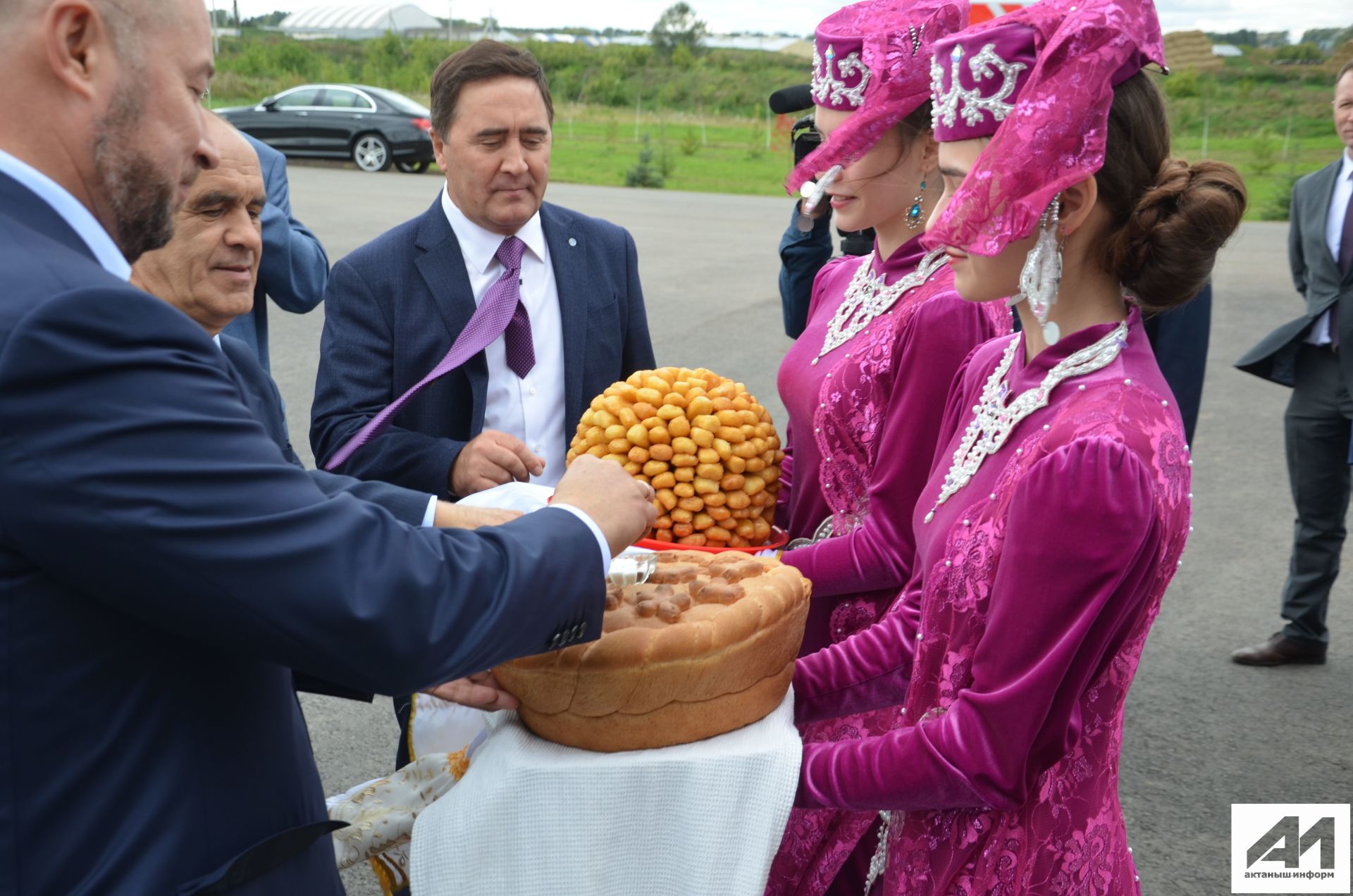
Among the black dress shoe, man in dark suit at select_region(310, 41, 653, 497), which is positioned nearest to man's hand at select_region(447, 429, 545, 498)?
man in dark suit at select_region(310, 41, 653, 497)

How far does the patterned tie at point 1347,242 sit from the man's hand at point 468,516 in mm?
4289

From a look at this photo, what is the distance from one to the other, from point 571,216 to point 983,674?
2059mm

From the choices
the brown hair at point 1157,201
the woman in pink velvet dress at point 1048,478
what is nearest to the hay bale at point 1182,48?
the brown hair at point 1157,201

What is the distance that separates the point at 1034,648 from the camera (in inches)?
64.1

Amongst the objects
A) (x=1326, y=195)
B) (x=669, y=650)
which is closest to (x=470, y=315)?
(x=669, y=650)

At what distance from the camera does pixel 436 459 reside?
2.79m

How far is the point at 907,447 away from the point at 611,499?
0.93 metres

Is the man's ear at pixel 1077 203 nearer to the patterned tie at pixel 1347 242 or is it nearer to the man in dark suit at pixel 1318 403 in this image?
the man in dark suit at pixel 1318 403

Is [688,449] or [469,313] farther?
[469,313]

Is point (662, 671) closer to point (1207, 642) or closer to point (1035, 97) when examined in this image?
point (1035, 97)

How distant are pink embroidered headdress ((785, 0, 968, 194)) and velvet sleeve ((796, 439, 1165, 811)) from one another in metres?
1.10

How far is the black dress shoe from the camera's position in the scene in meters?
5.00

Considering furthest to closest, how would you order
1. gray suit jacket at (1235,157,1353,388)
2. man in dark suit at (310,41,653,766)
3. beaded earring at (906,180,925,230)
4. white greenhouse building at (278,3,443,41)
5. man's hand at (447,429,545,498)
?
white greenhouse building at (278,3,443,41) → gray suit jacket at (1235,157,1353,388) → man in dark suit at (310,41,653,766) → man's hand at (447,429,545,498) → beaded earring at (906,180,925,230)

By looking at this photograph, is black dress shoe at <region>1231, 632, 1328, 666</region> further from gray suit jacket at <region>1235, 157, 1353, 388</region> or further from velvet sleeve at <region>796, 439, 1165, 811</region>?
velvet sleeve at <region>796, 439, 1165, 811</region>
